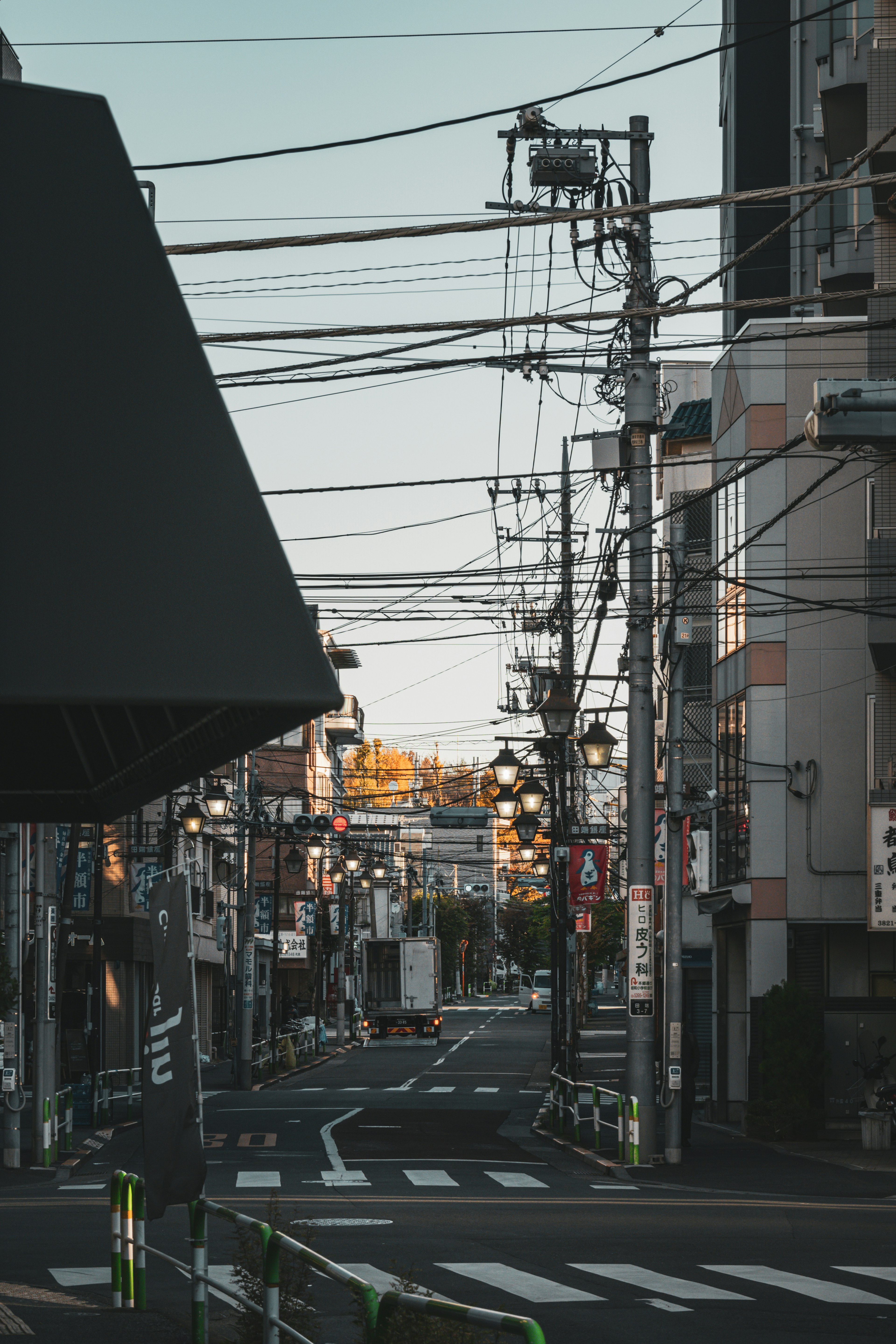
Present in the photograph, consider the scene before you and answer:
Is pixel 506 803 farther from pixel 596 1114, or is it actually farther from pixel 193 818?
pixel 596 1114

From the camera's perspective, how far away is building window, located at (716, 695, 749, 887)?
33.3 meters

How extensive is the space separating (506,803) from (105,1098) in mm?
10147

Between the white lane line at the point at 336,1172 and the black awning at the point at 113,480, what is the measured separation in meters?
18.4

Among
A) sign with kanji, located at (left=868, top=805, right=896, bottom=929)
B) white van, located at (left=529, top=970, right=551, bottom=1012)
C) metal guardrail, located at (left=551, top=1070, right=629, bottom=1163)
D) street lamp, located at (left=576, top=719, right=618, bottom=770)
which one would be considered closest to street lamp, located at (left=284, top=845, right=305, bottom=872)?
metal guardrail, located at (left=551, top=1070, right=629, bottom=1163)

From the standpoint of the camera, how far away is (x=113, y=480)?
5621mm

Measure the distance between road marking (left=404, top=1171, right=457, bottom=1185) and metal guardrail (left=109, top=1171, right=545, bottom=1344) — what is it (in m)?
7.19

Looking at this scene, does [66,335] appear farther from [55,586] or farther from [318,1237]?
[318,1237]

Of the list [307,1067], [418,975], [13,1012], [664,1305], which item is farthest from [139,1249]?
[418,975]

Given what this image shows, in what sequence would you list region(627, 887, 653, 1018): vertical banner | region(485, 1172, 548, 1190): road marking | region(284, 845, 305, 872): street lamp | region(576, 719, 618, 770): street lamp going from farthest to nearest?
1. region(284, 845, 305, 872): street lamp
2. region(576, 719, 618, 770): street lamp
3. region(627, 887, 653, 1018): vertical banner
4. region(485, 1172, 548, 1190): road marking

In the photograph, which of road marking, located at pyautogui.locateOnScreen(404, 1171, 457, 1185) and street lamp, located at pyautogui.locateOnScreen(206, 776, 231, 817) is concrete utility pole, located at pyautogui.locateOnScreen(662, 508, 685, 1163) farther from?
street lamp, located at pyautogui.locateOnScreen(206, 776, 231, 817)

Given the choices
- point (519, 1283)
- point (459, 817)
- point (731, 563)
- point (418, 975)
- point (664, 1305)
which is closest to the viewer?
point (664, 1305)

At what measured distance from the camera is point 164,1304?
1361 cm

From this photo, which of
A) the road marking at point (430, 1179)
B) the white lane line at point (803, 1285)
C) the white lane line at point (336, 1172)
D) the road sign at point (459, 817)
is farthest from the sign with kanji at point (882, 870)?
the road sign at point (459, 817)

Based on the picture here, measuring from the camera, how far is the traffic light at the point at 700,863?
36375 mm
